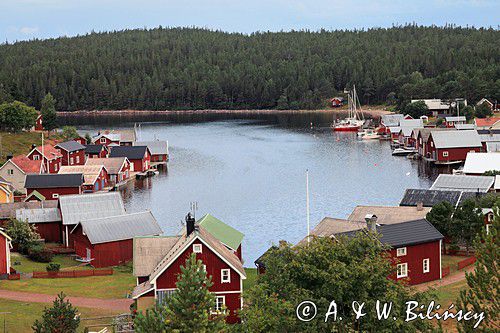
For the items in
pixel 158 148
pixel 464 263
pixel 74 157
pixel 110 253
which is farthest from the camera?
pixel 158 148

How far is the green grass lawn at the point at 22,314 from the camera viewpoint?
85.6ft

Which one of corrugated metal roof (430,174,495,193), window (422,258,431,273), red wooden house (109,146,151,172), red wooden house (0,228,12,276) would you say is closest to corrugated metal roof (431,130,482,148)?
red wooden house (109,146,151,172)

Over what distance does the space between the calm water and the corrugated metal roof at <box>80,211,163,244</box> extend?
4.83 metres

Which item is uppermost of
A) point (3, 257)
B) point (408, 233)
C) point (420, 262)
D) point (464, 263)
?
point (408, 233)

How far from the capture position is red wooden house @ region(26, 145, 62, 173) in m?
66.2

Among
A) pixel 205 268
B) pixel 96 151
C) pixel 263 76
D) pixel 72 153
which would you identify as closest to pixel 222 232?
pixel 205 268

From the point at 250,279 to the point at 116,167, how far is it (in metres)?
37.0

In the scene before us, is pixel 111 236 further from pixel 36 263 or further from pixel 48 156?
pixel 48 156

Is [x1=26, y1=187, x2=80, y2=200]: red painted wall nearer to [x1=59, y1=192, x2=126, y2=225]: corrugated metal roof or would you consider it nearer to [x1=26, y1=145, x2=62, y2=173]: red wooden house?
[x1=26, y1=145, x2=62, y2=173]: red wooden house

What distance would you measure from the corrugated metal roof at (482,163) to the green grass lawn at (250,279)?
25.6 metres

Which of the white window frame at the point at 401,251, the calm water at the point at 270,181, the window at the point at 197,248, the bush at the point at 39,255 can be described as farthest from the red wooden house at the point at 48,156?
the window at the point at 197,248

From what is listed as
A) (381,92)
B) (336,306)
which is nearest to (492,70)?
(381,92)

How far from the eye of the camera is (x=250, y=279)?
108 feet

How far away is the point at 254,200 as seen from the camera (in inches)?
2264
